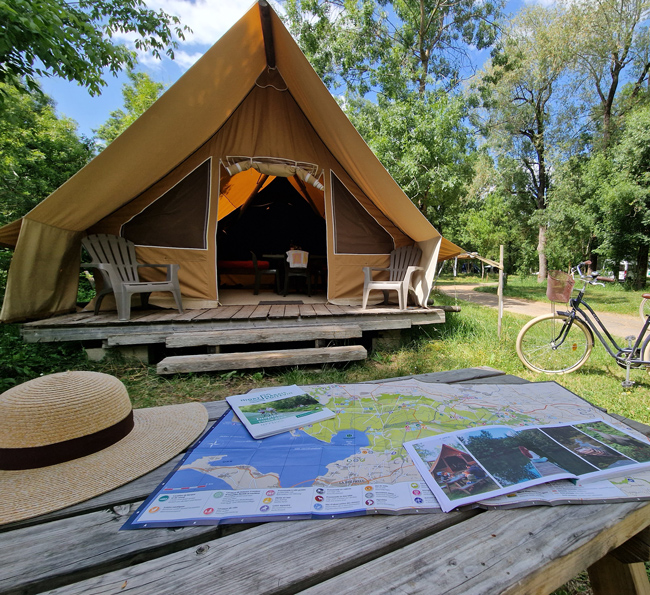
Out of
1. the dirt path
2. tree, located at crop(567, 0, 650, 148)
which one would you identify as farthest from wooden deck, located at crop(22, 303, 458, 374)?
tree, located at crop(567, 0, 650, 148)

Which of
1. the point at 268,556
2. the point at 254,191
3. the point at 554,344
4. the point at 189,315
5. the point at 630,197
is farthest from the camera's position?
the point at 630,197

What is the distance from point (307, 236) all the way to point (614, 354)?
639 centimetres

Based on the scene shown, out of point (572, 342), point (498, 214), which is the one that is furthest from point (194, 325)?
point (498, 214)

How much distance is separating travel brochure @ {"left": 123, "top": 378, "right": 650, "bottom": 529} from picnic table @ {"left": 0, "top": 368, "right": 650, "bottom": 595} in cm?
3

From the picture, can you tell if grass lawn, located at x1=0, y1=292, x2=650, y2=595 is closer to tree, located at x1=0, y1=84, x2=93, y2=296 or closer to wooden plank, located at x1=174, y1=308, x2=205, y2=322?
wooden plank, located at x1=174, y1=308, x2=205, y2=322

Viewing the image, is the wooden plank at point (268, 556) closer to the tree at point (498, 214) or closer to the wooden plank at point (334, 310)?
the wooden plank at point (334, 310)

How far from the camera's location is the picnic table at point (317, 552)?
0.54 metres

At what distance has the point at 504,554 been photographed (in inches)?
23.8

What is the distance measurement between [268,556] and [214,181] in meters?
4.32

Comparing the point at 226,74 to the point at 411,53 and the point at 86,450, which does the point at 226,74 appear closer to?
the point at 86,450

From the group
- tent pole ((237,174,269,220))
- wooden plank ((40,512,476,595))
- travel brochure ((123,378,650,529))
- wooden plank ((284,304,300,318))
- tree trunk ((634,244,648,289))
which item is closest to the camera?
wooden plank ((40,512,476,595))

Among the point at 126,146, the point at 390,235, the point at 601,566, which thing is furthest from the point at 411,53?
the point at 601,566

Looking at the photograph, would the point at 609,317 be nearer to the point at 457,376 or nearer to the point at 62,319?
the point at 457,376

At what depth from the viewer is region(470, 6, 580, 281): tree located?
10680mm
